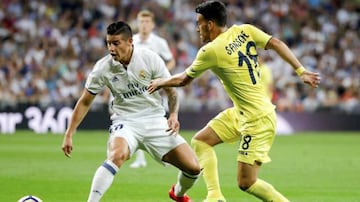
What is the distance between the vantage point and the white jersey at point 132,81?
9125mm

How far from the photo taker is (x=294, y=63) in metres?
8.51

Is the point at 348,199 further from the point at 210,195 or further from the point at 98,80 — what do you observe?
the point at 98,80

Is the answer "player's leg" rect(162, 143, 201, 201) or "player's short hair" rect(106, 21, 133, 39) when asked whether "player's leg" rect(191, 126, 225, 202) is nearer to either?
"player's leg" rect(162, 143, 201, 201)

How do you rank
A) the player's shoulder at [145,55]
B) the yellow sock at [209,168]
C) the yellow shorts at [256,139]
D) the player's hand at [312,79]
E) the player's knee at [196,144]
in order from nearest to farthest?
the player's hand at [312,79] < the yellow shorts at [256,139] < the player's shoulder at [145,55] < the yellow sock at [209,168] < the player's knee at [196,144]

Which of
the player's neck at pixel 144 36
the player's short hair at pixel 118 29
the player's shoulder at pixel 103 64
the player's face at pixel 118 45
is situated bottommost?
the player's shoulder at pixel 103 64

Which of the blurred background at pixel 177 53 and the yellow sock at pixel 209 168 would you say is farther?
the blurred background at pixel 177 53

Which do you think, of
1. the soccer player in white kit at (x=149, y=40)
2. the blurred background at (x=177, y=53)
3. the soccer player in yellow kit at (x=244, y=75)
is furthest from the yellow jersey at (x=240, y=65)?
the blurred background at (x=177, y=53)

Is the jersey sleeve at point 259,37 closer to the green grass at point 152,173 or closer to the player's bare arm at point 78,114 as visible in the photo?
the player's bare arm at point 78,114

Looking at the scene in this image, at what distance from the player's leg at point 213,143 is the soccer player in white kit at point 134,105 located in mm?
435

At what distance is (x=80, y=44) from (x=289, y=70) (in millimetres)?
6984

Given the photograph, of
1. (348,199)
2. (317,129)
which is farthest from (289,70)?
(348,199)

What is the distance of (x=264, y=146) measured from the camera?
870 cm

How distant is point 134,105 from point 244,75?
52.1 inches

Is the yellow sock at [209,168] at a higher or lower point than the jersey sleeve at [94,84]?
lower
